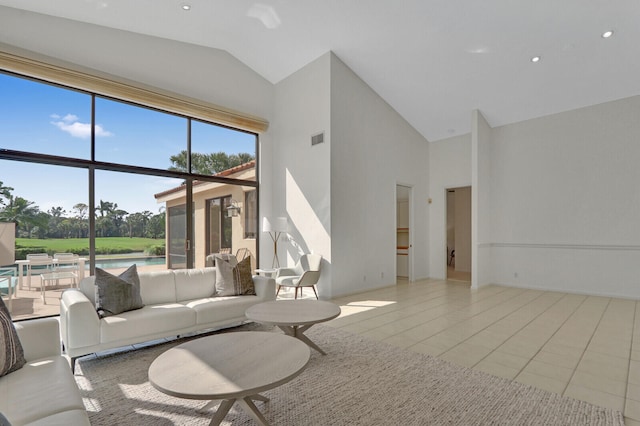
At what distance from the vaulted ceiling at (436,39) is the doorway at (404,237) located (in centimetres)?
225

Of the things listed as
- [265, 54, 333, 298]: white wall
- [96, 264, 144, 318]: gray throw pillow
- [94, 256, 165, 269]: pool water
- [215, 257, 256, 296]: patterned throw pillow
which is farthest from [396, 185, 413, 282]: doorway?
[96, 264, 144, 318]: gray throw pillow

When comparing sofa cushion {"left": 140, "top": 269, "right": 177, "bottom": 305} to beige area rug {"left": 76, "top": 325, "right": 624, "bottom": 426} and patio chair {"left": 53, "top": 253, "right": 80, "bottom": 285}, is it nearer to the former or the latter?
beige area rug {"left": 76, "top": 325, "right": 624, "bottom": 426}

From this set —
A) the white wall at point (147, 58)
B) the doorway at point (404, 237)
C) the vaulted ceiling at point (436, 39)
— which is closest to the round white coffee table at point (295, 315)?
the vaulted ceiling at point (436, 39)

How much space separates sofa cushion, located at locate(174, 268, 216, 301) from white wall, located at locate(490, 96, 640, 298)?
6.05 meters

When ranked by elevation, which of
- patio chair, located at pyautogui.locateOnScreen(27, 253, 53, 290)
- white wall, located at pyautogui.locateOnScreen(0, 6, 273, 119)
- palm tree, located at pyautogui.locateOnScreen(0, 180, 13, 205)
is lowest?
patio chair, located at pyautogui.locateOnScreen(27, 253, 53, 290)

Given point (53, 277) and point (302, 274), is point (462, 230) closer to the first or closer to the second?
point (302, 274)

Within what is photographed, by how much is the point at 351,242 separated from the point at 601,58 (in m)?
4.80

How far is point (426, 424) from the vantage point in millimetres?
2080

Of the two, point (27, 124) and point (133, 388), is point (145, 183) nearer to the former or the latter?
point (27, 124)

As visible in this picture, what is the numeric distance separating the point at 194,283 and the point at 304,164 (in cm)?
308

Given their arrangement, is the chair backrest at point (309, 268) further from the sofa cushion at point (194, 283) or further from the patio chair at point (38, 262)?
the patio chair at point (38, 262)

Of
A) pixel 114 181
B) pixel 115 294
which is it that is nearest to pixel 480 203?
pixel 115 294

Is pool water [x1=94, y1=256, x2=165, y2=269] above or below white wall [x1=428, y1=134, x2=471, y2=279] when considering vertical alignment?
below

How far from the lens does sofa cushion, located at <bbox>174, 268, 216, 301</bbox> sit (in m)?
3.92
